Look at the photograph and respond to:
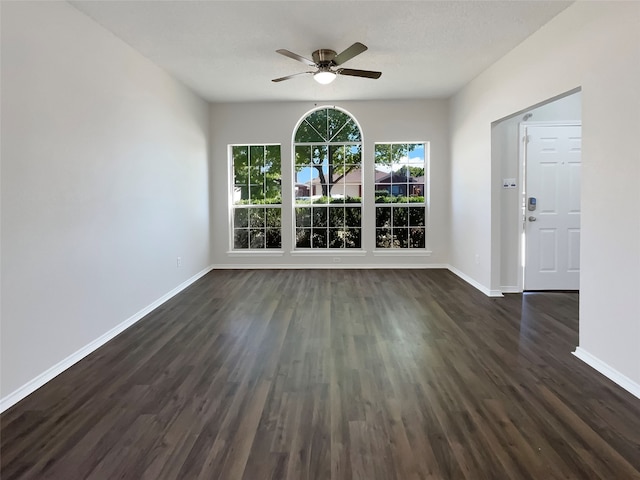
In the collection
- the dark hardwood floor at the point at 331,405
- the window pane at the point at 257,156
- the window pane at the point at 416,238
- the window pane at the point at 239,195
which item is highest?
the window pane at the point at 257,156

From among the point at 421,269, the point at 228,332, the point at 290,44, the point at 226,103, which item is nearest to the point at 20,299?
the point at 228,332

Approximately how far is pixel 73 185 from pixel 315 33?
7.99 feet

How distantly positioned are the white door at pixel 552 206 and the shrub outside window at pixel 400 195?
6.67 ft

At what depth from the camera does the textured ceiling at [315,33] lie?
306cm

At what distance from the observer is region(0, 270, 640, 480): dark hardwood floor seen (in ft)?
5.74

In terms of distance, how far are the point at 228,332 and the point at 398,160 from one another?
438 centimetres

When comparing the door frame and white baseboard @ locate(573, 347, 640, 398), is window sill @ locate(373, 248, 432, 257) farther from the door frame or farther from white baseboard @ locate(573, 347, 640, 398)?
white baseboard @ locate(573, 347, 640, 398)

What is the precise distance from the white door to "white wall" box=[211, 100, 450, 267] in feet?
5.80

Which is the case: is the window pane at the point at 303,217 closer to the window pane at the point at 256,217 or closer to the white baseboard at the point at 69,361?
the window pane at the point at 256,217

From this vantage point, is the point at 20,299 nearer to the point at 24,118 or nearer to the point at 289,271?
the point at 24,118

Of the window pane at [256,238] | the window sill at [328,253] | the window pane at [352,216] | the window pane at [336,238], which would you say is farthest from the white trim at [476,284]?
the window pane at [256,238]

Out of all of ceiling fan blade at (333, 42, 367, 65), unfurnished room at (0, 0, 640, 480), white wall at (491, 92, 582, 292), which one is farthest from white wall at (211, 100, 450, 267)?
ceiling fan blade at (333, 42, 367, 65)

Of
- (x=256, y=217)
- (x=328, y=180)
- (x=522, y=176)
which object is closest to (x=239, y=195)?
(x=256, y=217)

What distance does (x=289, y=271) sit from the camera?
21.0ft
